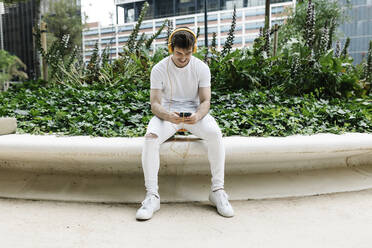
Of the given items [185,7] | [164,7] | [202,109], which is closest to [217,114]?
[202,109]

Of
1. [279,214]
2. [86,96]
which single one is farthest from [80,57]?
[279,214]

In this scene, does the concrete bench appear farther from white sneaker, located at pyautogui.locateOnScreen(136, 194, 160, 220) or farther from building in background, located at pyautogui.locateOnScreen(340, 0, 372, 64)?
building in background, located at pyautogui.locateOnScreen(340, 0, 372, 64)

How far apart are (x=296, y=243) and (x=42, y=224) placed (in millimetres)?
1295

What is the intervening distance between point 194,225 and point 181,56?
1.01 meters

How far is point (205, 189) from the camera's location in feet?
6.42

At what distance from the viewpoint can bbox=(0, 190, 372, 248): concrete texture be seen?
4.49ft

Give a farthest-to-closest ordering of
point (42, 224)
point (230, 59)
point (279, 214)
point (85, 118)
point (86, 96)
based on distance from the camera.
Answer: point (230, 59), point (86, 96), point (85, 118), point (279, 214), point (42, 224)

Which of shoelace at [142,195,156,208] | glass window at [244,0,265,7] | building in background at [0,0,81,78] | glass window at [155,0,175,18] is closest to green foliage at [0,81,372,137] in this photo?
shoelace at [142,195,156,208]

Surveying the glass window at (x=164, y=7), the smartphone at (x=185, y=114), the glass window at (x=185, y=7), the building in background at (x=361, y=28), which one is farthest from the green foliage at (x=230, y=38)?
the glass window at (x=185, y=7)

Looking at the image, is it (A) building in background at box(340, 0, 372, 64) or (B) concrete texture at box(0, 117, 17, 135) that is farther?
(A) building in background at box(340, 0, 372, 64)

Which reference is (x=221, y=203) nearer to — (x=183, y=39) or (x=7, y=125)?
(x=183, y=39)

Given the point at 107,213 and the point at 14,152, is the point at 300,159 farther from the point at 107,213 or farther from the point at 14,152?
the point at 14,152

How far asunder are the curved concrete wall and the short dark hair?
598 mm

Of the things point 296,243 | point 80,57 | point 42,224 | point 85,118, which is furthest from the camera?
point 80,57
